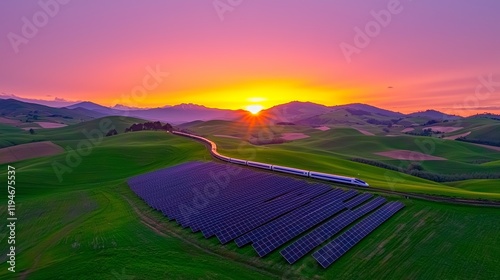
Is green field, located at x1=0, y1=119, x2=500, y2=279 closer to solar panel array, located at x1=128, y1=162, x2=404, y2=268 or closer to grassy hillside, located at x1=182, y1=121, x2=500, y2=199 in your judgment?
solar panel array, located at x1=128, y1=162, x2=404, y2=268

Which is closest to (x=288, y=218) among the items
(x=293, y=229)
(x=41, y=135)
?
(x=293, y=229)

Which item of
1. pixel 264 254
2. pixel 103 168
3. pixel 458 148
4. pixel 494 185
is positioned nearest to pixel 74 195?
pixel 103 168

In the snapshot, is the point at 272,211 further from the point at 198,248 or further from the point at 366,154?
the point at 366,154

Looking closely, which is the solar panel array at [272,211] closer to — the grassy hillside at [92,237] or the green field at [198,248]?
the green field at [198,248]

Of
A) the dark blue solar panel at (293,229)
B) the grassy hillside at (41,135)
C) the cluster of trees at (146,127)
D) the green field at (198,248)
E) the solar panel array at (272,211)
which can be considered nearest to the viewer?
the green field at (198,248)

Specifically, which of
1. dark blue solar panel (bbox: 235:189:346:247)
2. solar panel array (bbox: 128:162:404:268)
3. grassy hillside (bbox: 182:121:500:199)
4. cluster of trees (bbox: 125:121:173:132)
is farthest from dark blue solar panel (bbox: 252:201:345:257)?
cluster of trees (bbox: 125:121:173:132)

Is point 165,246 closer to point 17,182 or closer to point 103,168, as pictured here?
point 17,182

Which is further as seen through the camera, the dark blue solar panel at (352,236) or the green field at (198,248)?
the dark blue solar panel at (352,236)

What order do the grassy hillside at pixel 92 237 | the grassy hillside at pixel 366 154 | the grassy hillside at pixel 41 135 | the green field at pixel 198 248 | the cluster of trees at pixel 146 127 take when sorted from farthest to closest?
1. the cluster of trees at pixel 146 127
2. the grassy hillside at pixel 41 135
3. the grassy hillside at pixel 366 154
4. the grassy hillside at pixel 92 237
5. the green field at pixel 198 248

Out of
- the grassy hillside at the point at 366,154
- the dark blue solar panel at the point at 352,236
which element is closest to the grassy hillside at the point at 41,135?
the grassy hillside at the point at 366,154
